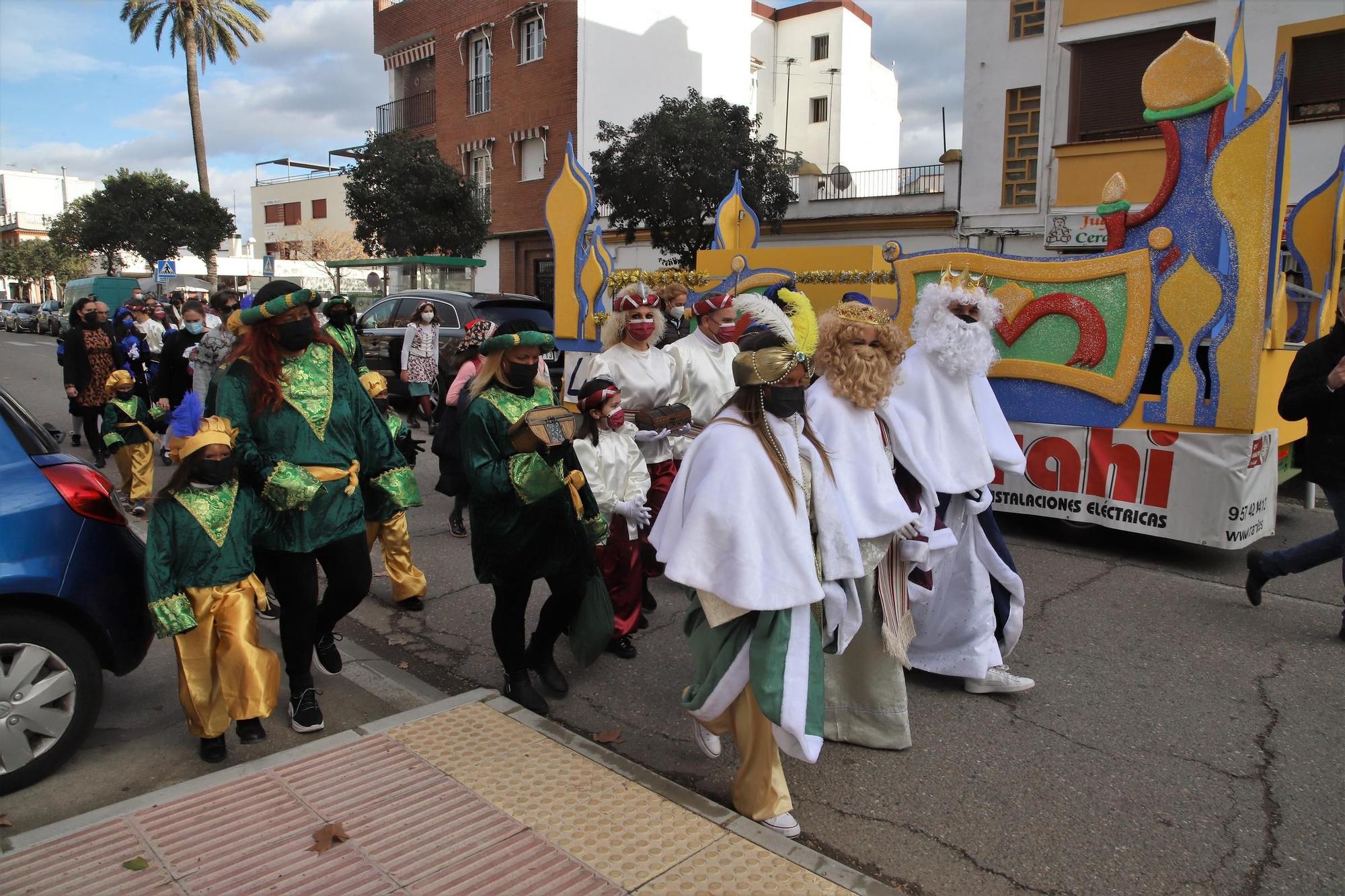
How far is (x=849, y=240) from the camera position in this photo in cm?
2109

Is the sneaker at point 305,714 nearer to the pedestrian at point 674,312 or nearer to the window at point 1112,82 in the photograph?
the pedestrian at point 674,312

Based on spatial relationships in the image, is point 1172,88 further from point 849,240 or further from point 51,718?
point 849,240

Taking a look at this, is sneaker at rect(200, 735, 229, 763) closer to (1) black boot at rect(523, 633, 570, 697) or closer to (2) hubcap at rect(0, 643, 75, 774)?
(2) hubcap at rect(0, 643, 75, 774)

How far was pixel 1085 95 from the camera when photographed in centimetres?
1708

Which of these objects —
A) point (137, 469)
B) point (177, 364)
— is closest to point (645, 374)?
point (137, 469)

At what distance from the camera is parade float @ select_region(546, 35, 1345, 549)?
610cm

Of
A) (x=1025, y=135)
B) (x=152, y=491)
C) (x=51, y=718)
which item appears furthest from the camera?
(x=1025, y=135)

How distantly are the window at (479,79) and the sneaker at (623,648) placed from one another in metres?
26.5

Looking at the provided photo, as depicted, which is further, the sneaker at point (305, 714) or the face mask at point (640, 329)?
the face mask at point (640, 329)

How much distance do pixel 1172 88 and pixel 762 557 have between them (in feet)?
17.2

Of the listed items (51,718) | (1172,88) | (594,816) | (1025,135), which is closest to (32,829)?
(51,718)

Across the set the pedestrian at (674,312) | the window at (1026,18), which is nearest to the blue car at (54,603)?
the pedestrian at (674,312)

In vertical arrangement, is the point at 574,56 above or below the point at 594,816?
above

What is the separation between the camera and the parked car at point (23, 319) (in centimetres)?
3891
